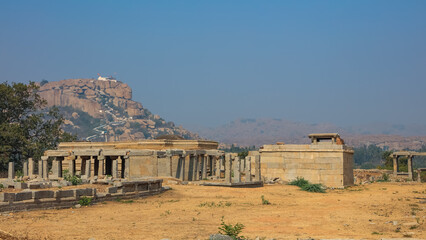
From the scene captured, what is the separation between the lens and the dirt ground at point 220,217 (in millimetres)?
15234

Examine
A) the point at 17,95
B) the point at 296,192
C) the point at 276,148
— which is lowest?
the point at 296,192

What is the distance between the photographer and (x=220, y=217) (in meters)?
19.0

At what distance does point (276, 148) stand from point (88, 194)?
19.0m

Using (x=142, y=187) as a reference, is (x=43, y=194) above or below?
above

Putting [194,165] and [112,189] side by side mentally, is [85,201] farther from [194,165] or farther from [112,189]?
[194,165]

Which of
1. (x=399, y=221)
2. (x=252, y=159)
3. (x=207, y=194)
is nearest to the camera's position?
(x=399, y=221)

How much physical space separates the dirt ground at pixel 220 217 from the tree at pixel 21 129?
37.1 metres

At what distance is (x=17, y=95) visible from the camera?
61125mm

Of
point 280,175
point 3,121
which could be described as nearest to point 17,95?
point 3,121

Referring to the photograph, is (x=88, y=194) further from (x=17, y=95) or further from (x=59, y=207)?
(x=17, y=95)

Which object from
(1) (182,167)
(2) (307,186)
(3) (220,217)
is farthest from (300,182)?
(3) (220,217)

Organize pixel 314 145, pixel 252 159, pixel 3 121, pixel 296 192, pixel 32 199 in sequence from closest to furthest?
pixel 32 199 → pixel 296 192 → pixel 314 145 → pixel 252 159 → pixel 3 121

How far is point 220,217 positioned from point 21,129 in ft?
153

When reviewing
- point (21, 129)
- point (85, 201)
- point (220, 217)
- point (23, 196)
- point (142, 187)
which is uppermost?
point (21, 129)
